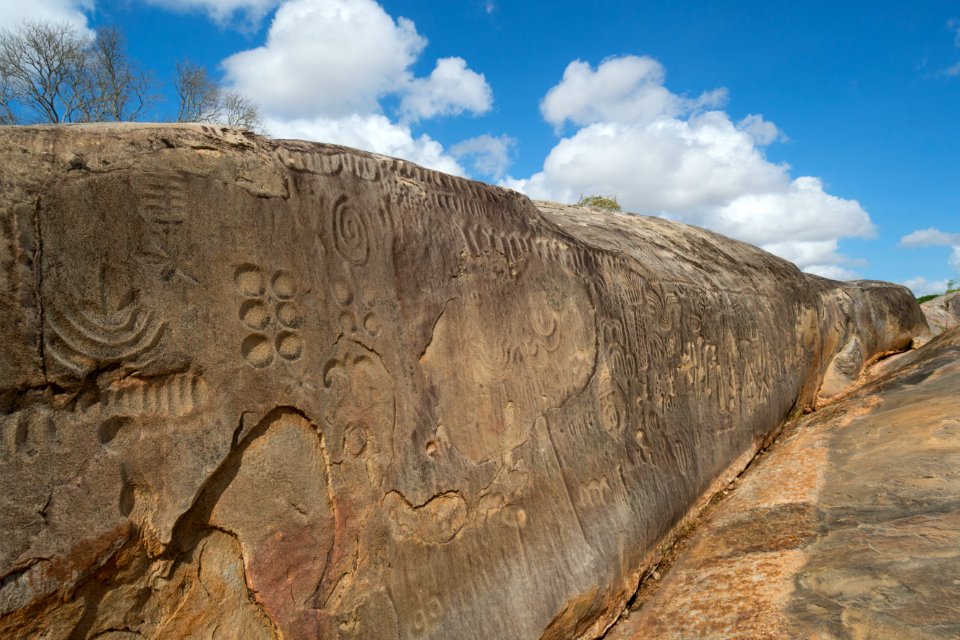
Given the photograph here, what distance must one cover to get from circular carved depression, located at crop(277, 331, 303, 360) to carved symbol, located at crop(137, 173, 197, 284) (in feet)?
0.90

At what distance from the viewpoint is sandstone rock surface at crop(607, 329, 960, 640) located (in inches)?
83.5

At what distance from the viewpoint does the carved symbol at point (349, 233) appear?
78.9 inches

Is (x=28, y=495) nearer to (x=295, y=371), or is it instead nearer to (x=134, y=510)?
(x=134, y=510)

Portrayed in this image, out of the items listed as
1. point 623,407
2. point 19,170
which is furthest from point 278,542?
point 623,407

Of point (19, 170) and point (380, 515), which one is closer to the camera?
point (19, 170)

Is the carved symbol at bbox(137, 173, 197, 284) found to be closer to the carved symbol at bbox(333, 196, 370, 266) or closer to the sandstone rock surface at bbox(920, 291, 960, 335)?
the carved symbol at bbox(333, 196, 370, 266)

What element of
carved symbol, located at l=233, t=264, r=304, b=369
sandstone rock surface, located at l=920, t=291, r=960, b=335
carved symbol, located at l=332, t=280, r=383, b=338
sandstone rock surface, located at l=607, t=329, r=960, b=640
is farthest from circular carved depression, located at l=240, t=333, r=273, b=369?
sandstone rock surface, located at l=920, t=291, r=960, b=335

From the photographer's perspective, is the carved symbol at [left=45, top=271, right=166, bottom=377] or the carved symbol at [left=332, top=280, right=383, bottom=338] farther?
the carved symbol at [left=332, top=280, right=383, bottom=338]

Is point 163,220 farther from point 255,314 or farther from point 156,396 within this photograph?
point 156,396

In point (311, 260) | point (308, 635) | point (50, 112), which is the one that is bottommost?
point (308, 635)

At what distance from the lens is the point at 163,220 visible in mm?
1641

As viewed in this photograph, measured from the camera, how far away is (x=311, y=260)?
192 centimetres

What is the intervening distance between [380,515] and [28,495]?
90cm

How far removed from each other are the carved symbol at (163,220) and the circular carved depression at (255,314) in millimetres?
148
